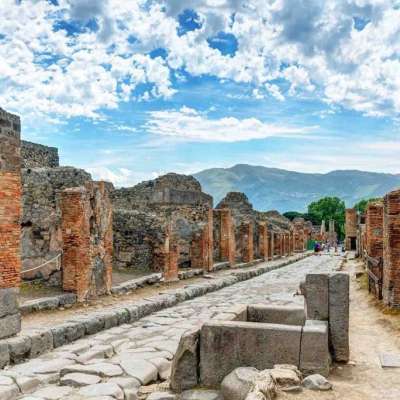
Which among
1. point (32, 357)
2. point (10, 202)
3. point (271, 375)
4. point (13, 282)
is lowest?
point (32, 357)

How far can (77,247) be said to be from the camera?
10977mm

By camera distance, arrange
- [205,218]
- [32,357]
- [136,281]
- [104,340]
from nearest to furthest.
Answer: [32,357], [104,340], [136,281], [205,218]

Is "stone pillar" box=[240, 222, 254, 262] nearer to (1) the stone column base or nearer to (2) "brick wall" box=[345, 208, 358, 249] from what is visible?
(1) the stone column base

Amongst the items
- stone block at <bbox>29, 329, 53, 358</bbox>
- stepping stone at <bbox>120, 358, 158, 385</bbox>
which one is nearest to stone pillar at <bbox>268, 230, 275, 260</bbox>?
stone block at <bbox>29, 329, 53, 358</bbox>

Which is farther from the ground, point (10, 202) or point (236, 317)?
point (10, 202)

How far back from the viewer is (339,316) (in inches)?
259

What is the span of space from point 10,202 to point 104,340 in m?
2.82

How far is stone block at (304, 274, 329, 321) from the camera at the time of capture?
21.8 feet

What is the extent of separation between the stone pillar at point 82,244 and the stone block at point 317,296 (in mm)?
5841

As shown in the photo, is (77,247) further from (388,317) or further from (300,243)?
(300,243)

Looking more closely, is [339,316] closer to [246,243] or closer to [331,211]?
[246,243]

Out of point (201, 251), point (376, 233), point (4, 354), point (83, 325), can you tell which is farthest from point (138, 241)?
point (4, 354)

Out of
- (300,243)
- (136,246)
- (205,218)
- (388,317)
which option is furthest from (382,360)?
(300,243)

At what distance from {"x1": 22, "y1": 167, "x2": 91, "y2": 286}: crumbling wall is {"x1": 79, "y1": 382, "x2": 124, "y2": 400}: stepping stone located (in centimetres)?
585
